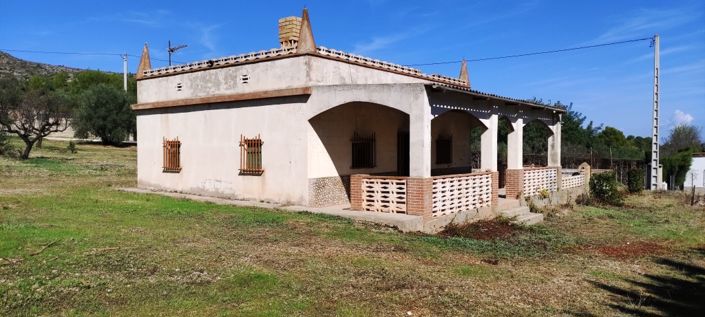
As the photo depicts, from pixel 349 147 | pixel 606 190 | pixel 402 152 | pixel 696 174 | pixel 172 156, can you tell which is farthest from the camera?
pixel 696 174

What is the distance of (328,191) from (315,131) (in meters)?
1.56

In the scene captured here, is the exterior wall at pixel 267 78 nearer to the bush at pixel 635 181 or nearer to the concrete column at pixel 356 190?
the concrete column at pixel 356 190

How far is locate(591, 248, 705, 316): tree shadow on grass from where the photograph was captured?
6.38 m

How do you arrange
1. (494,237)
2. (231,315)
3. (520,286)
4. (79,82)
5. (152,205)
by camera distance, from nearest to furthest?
1. (231,315)
2. (520,286)
3. (494,237)
4. (152,205)
5. (79,82)

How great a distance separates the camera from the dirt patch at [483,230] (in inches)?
454

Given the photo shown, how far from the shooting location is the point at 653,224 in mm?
14203

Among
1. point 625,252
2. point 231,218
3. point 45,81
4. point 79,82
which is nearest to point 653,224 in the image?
point 625,252

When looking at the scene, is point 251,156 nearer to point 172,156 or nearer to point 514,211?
point 172,156

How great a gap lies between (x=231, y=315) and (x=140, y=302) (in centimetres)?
109

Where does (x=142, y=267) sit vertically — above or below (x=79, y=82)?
below

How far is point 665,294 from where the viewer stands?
719cm

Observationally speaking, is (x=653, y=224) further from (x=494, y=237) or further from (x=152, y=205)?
(x=152, y=205)

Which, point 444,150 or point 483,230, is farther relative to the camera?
point 444,150

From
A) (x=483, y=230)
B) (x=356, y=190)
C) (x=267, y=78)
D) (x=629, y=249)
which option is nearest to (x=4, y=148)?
(x=267, y=78)
